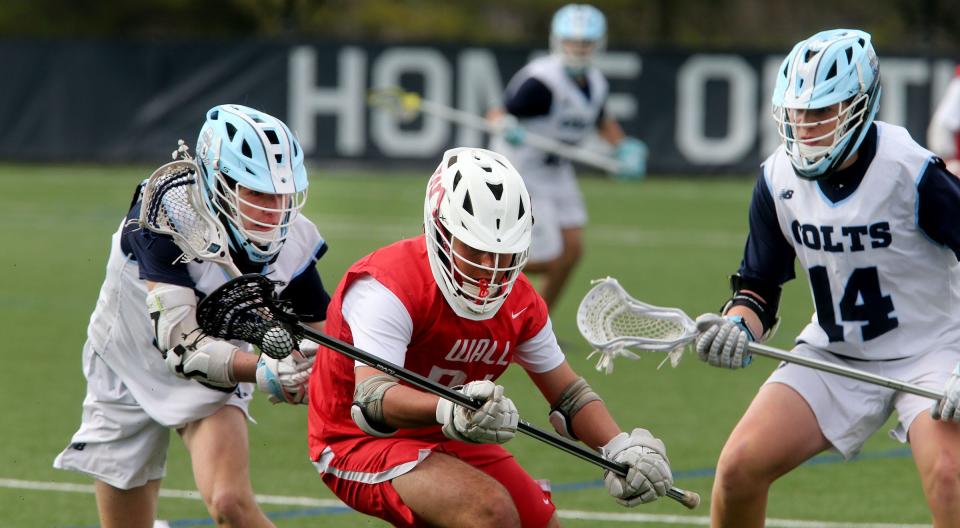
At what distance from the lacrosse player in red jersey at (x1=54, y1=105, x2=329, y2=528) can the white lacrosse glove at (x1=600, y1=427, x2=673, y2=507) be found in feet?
3.13

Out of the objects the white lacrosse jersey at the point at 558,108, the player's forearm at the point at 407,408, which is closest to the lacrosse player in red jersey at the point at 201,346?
the player's forearm at the point at 407,408

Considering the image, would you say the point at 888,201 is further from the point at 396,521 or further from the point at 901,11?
the point at 901,11

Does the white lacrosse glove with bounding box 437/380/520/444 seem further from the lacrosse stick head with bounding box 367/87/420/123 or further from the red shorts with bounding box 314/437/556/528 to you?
the lacrosse stick head with bounding box 367/87/420/123

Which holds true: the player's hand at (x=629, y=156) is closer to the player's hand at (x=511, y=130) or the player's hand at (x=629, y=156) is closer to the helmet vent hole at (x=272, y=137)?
the player's hand at (x=511, y=130)

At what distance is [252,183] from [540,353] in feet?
3.28

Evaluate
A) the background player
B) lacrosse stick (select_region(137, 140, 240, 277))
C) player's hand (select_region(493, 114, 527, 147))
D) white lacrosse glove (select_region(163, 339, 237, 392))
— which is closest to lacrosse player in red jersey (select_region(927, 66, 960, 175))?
the background player

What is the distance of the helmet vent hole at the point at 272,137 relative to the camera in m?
4.84

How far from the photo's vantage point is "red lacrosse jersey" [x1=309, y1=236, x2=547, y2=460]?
439 centimetres

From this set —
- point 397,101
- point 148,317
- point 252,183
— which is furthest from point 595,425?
point 397,101

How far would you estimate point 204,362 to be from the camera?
15.2ft

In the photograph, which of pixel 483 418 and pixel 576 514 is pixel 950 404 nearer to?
pixel 483 418

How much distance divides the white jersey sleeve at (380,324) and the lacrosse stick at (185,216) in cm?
52

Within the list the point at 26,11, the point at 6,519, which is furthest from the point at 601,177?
the point at 6,519

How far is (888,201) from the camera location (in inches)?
197
